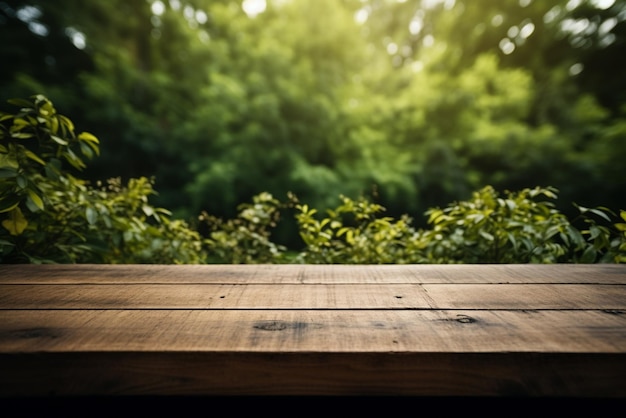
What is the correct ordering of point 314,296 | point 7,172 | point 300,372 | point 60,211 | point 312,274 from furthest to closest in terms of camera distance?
point 60,211 < point 7,172 < point 312,274 < point 314,296 < point 300,372

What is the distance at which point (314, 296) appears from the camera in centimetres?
83

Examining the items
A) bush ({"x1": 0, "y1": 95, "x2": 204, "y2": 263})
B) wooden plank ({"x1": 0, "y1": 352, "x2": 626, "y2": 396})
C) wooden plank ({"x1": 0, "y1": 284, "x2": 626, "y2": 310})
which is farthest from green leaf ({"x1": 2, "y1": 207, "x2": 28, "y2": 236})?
wooden plank ({"x1": 0, "y1": 352, "x2": 626, "y2": 396})

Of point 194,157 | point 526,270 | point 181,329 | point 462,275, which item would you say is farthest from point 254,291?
point 194,157

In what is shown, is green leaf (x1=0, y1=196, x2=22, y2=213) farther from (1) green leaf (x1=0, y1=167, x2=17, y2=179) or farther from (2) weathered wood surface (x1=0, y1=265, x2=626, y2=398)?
(2) weathered wood surface (x1=0, y1=265, x2=626, y2=398)

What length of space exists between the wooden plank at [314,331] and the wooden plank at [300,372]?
0.04ft

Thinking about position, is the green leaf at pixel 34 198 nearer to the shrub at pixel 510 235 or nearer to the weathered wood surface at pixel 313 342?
the weathered wood surface at pixel 313 342

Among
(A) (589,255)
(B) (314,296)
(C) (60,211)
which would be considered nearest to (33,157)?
(C) (60,211)

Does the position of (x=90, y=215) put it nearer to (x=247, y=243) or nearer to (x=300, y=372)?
(x=247, y=243)

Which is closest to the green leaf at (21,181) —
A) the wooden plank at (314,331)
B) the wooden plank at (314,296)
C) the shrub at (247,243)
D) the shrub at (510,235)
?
the wooden plank at (314,296)

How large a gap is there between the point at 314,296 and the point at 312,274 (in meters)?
0.21

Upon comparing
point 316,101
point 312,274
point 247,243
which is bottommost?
point 312,274

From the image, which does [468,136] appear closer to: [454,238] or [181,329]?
[454,238]

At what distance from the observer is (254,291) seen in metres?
0.86

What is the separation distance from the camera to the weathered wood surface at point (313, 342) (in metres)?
0.54
